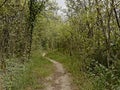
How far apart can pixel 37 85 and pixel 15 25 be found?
34.2 feet

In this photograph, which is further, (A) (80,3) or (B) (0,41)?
(B) (0,41)

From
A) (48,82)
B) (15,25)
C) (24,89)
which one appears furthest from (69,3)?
(24,89)

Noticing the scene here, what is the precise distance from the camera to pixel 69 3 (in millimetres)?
26047

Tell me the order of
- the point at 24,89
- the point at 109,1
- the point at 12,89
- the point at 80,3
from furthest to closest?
1. the point at 80,3
2. the point at 109,1
3. the point at 24,89
4. the point at 12,89

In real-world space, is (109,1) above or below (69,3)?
below

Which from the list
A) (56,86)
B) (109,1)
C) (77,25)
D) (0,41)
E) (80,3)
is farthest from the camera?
(0,41)

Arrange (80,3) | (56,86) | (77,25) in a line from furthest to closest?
(77,25) < (80,3) < (56,86)

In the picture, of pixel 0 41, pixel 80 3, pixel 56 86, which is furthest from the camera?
pixel 0 41

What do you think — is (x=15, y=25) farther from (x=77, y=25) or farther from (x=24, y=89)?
(x=24, y=89)

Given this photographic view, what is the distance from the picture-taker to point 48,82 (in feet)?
56.5

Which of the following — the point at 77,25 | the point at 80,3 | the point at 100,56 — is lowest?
the point at 100,56

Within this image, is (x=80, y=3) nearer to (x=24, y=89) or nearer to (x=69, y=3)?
(x=69, y=3)

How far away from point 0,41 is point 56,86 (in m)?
14.4

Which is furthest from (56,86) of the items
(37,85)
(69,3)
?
(69,3)
